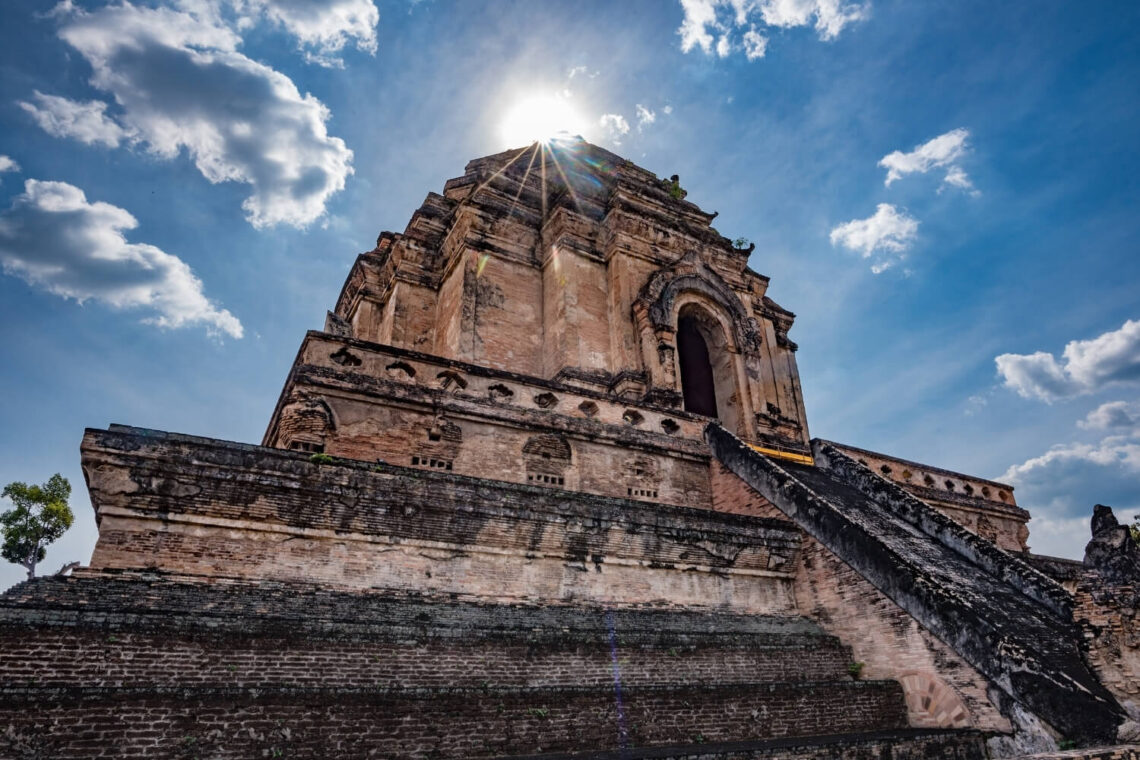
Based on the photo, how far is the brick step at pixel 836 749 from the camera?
4.97 metres

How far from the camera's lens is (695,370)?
16.7m

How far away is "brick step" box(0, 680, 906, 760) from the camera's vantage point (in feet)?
13.8

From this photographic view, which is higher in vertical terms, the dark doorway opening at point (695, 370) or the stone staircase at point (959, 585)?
the dark doorway opening at point (695, 370)

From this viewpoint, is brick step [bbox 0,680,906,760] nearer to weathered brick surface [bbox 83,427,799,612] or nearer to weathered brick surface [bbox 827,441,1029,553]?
weathered brick surface [bbox 83,427,799,612]

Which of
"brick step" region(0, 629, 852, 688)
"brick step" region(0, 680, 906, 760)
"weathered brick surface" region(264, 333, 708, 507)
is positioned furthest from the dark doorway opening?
"brick step" region(0, 680, 906, 760)

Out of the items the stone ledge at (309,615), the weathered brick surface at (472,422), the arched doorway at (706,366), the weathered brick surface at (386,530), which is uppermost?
the arched doorway at (706,366)

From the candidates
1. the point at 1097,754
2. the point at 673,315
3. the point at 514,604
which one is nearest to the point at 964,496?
the point at 673,315

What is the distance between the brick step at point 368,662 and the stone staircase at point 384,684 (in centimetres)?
1

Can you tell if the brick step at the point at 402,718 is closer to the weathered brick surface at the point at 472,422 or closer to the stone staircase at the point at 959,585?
the stone staircase at the point at 959,585

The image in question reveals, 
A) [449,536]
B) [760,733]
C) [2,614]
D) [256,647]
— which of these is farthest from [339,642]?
[760,733]

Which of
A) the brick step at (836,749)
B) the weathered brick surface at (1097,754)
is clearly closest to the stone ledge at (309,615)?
the brick step at (836,749)

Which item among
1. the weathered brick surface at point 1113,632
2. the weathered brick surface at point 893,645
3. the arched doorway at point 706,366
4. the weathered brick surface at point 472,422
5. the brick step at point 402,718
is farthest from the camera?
the arched doorway at point 706,366

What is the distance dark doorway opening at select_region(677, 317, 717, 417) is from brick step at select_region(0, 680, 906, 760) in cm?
1025

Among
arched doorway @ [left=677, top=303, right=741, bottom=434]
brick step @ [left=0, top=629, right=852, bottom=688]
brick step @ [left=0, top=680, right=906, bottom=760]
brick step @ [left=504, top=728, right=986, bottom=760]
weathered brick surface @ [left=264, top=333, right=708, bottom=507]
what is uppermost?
arched doorway @ [left=677, top=303, right=741, bottom=434]
